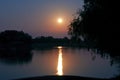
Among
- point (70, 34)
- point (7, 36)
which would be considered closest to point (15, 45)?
point (7, 36)

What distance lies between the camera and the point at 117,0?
54.2 ft

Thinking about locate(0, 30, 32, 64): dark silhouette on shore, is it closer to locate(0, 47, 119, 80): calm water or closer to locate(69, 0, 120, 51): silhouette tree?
locate(0, 47, 119, 80): calm water

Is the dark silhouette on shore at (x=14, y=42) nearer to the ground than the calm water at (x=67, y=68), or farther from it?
farther from it

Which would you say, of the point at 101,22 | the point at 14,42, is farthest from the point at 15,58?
the point at 101,22

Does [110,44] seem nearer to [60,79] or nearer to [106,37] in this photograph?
[106,37]

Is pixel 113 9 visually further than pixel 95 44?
No

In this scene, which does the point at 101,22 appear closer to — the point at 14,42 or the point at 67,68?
the point at 67,68

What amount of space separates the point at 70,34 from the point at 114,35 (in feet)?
12.5

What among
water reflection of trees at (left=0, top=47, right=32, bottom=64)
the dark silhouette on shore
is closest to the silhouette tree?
water reflection of trees at (left=0, top=47, right=32, bottom=64)

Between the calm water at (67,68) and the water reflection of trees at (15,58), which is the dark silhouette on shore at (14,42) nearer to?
the water reflection of trees at (15,58)

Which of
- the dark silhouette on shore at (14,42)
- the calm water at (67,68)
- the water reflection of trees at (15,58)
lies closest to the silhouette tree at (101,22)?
the calm water at (67,68)

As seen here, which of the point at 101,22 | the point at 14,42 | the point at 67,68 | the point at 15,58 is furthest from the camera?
the point at 14,42

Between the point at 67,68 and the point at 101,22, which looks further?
the point at 67,68

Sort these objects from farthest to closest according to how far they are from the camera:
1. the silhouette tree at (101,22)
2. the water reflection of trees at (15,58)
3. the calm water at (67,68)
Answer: the water reflection of trees at (15,58), the calm water at (67,68), the silhouette tree at (101,22)
